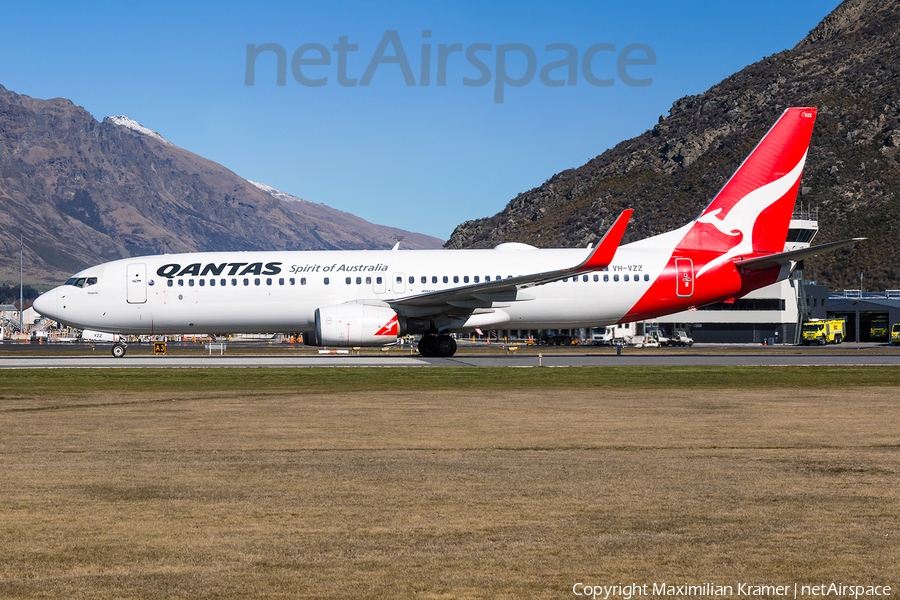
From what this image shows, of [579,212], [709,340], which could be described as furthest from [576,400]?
[579,212]

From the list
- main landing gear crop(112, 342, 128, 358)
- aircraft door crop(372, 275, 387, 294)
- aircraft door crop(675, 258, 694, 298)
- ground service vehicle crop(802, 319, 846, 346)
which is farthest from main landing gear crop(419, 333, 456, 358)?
ground service vehicle crop(802, 319, 846, 346)

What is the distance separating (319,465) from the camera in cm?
1083

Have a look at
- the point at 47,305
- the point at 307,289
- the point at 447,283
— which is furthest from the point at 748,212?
the point at 47,305

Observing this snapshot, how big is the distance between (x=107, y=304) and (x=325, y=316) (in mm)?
9861

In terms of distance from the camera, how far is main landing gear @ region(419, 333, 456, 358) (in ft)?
127

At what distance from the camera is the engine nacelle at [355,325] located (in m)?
35.0

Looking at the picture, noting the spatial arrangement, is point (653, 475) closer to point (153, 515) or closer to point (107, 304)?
point (153, 515)

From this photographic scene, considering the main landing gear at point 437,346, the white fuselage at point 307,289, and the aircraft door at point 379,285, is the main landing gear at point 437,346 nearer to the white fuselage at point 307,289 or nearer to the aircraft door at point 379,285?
the white fuselage at point 307,289

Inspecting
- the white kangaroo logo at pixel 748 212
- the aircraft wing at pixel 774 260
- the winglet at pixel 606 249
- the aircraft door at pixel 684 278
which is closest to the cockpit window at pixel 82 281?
the winglet at pixel 606 249

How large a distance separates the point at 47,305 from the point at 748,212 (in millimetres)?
29310

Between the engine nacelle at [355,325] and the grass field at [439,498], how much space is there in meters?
16.9

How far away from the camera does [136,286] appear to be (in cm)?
3819

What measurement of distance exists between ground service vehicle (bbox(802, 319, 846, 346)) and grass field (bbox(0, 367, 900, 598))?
242ft

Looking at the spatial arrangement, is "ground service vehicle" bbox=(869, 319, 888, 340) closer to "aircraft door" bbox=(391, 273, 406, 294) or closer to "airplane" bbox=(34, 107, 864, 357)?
"airplane" bbox=(34, 107, 864, 357)
